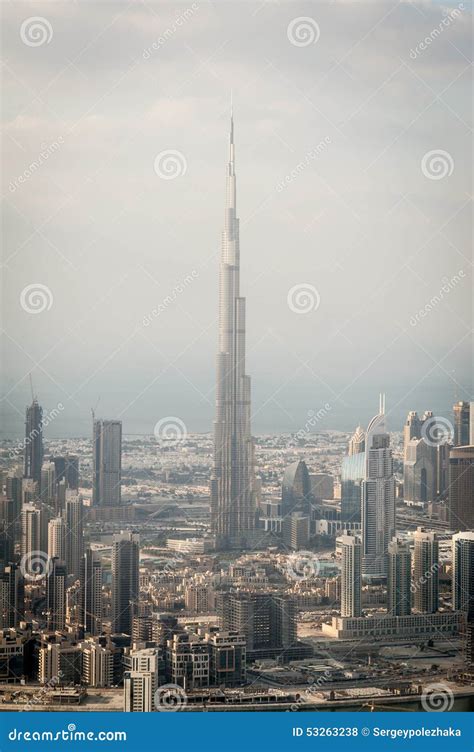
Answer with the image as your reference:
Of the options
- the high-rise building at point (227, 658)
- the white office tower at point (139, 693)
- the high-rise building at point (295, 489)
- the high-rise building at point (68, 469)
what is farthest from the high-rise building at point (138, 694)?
the high-rise building at point (295, 489)

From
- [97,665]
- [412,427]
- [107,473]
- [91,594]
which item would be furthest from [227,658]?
[412,427]

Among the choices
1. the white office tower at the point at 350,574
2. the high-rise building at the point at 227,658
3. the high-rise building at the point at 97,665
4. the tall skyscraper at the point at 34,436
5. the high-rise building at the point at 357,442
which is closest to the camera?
the high-rise building at the point at 97,665

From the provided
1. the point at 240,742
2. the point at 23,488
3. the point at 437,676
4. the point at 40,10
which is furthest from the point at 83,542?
the point at 40,10

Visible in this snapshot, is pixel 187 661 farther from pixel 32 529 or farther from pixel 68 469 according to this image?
pixel 68 469

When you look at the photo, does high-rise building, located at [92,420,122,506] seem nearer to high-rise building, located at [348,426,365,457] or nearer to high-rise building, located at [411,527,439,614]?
high-rise building, located at [348,426,365,457]

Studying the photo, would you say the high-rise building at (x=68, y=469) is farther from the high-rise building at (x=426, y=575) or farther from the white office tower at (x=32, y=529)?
Result: the high-rise building at (x=426, y=575)

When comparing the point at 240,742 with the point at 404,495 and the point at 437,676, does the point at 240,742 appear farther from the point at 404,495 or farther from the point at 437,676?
the point at 404,495
